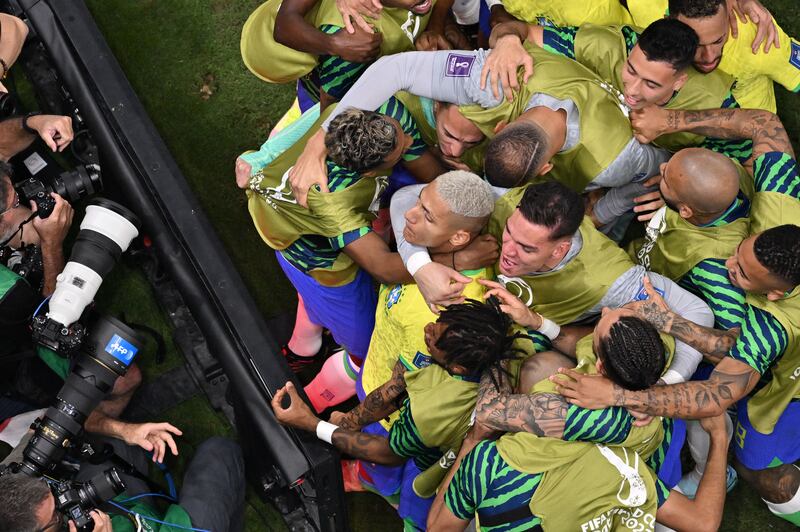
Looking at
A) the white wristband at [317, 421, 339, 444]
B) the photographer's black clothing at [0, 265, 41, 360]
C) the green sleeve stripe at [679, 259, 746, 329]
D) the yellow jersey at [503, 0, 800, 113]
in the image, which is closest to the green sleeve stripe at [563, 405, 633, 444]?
the green sleeve stripe at [679, 259, 746, 329]

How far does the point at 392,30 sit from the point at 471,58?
363 mm

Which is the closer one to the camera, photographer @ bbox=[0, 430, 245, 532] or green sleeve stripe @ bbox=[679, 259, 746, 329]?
photographer @ bbox=[0, 430, 245, 532]

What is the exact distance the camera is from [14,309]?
356 cm

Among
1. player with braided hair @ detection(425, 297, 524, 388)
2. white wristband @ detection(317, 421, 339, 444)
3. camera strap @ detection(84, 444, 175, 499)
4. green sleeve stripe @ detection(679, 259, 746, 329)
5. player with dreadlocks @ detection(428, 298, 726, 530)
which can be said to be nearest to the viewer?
player with dreadlocks @ detection(428, 298, 726, 530)

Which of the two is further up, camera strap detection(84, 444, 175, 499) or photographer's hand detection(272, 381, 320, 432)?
photographer's hand detection(272, 381, 320, 432)

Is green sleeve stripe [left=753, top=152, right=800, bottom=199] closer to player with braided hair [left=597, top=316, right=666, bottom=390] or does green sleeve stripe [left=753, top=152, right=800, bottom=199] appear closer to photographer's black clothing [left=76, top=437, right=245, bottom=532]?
player with braided hair [left=597, top=316, right=666, bottom=390]

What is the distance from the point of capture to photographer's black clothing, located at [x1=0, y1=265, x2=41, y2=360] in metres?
3.53

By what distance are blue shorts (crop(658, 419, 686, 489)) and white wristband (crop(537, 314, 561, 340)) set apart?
0.59 meters

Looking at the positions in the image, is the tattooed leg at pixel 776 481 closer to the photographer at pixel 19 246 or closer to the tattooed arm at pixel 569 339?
the tattooed arm at pixel 569 339

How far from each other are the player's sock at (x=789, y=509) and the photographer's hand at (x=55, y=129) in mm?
3555

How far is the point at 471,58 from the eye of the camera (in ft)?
Result: 11.9

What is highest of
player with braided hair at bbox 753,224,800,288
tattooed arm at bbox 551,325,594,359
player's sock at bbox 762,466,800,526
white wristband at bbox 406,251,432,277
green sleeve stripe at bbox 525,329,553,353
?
white wristband at bbox 406,251,432,277

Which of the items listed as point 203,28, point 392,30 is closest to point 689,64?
point 392,30

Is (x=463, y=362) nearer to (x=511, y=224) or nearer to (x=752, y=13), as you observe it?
(x=511, y=224)
